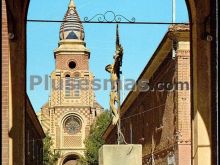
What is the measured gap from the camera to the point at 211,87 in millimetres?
13320

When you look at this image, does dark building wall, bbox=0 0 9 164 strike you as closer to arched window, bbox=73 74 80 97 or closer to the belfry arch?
the belfry arch

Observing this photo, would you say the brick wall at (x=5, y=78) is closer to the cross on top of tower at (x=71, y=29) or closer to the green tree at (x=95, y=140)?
the green tree at (x=95, y=140)

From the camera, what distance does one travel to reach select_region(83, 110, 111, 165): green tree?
74800 mm

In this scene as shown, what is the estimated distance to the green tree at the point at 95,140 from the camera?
245ft

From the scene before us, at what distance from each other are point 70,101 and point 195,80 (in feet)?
258

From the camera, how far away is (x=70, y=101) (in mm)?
92188

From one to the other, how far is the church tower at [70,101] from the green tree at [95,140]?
493 cm

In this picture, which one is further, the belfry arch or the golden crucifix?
the golden crucifix

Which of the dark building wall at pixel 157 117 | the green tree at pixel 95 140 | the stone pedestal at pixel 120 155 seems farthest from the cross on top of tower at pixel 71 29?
the stone pedestal at pixel 120 155

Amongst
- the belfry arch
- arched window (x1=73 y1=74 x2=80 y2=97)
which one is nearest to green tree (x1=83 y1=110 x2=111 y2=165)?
arched window (x1=73 y1=74 x2=80 y2=97)

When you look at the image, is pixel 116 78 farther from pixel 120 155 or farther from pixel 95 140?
pixel 95 140

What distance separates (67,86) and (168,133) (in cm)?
6282

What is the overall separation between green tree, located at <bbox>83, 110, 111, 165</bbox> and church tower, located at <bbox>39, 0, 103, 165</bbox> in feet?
16.2

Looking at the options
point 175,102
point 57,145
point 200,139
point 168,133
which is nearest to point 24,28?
point 200,139
